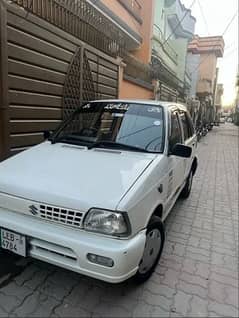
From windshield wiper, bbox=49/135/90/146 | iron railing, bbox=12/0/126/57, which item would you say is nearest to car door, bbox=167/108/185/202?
windshield wiper, bbox=49/135/90/146

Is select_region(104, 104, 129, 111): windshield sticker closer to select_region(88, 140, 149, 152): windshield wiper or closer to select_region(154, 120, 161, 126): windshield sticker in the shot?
select_region(154, 120, 161, 126): windshield sticker

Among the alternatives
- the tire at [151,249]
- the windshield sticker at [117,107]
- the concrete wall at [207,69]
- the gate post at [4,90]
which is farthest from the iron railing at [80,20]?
the concrete wall at [207,69]

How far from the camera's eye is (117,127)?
3.18 meters

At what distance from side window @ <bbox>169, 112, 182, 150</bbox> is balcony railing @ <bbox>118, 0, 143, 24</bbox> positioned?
719 centimetres

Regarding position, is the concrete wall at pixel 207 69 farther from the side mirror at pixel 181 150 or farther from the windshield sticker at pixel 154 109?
the side mirror at pixel 181 150

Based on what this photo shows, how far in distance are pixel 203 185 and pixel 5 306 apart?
4810mm

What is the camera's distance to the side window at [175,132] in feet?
10.2

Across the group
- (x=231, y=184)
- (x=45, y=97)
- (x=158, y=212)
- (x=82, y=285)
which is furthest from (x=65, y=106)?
(x=231, y=184)

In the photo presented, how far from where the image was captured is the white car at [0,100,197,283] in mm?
1956

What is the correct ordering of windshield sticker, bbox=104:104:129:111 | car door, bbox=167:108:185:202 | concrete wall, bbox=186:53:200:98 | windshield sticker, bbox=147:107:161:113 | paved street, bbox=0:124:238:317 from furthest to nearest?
concrete wall, bbox=186:53:200:98 < windshield sticker, bbox=104:104:129:111 < windshield sticker, bbox=147:107:161:113 < car door, bbox=167:108:185:202 < paved street, bbox=0:124:238:317

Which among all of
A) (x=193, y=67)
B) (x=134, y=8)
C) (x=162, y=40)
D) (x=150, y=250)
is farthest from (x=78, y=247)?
(x=193, y=67)

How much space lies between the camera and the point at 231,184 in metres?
6.24

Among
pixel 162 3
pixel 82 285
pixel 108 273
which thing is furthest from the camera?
pixel 162 3

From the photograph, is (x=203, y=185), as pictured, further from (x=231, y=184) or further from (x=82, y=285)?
(x=82, y=285)
